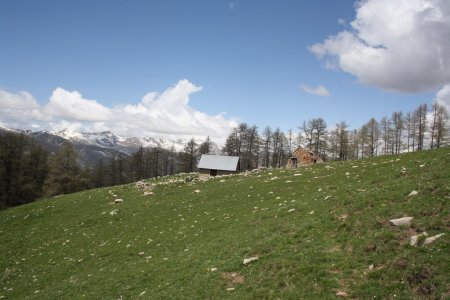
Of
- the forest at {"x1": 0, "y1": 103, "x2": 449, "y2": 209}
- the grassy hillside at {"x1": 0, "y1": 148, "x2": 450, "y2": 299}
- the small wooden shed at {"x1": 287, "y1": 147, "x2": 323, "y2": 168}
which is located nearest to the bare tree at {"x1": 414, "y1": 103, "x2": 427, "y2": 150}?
the forest at {"x1": 0, "y1": 103, "x2": 449, "y2": 209}

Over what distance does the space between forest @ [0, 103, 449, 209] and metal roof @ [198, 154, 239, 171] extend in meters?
23.2

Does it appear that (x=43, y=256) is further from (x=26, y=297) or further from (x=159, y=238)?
(x=159, y=238)

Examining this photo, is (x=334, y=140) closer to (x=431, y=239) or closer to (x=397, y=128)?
(x=397, y=128)

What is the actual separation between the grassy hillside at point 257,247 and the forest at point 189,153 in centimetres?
5093

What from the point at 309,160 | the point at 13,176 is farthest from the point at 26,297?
the point at 13,176

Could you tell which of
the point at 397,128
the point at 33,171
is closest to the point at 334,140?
the point at 397,128

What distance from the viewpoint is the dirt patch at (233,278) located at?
15.6m

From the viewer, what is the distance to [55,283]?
75.0ft

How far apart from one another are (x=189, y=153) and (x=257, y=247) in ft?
321

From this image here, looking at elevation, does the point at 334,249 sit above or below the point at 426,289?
below

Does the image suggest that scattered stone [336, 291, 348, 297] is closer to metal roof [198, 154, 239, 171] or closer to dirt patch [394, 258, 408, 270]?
dirt patch [394, 258, 408, 270]

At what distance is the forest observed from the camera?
83.4 metres

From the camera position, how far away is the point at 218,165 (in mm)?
76938

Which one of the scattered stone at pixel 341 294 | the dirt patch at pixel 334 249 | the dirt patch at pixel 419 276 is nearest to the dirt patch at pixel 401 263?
the dirt patch at pixel 419 276
